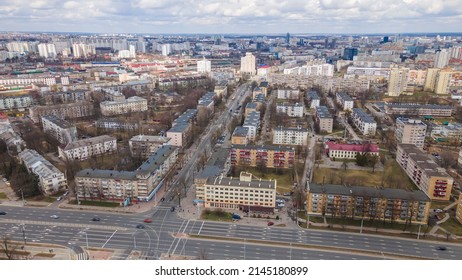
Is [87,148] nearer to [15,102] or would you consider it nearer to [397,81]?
[15,102]

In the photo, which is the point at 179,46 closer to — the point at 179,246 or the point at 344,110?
the point at 344,110

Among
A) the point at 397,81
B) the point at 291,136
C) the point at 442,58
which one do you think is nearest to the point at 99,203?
the point at 291,136

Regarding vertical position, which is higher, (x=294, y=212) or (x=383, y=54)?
(x=383, y=54)

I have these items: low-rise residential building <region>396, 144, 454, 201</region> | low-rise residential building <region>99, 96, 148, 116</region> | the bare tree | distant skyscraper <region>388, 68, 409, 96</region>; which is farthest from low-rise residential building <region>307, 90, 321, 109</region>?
the bare tree

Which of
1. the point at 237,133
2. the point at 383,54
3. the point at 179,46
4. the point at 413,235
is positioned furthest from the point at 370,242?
the point at 179,46

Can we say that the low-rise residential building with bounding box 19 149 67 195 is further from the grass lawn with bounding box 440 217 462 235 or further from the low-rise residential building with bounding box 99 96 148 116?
the grass lawn with bounding box 440 217 462 235

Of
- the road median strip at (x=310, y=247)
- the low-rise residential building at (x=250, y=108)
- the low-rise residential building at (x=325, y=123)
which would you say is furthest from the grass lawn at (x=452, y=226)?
A: the low-rise residential building at (x=250, y=108)

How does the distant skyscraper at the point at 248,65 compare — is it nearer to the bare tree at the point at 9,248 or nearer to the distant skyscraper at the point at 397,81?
the distant skyscraper at the point at 397,81
